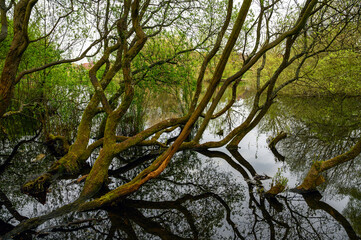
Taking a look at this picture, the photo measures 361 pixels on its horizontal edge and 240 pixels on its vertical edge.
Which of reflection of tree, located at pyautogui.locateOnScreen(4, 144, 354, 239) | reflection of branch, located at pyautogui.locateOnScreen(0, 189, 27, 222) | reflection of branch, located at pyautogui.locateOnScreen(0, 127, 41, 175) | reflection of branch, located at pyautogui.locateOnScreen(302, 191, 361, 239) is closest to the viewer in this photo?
reflection of tree, located at pyautogui.locateOnScreen(4, 144, 354, 239)

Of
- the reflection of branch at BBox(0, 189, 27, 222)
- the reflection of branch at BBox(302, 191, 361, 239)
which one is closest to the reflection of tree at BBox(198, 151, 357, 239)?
the reflection of branch at BBox(302, 191, 361, 239)

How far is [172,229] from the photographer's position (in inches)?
170

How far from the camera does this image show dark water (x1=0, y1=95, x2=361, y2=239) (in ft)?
13.8

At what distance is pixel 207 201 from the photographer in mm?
5387

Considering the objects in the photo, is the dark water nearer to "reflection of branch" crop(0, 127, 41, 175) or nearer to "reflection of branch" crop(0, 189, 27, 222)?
"reflection of branch" crop(0, 189, 27, 222)

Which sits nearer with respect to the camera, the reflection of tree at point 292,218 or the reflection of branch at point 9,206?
the reflection of tree at point 292,218

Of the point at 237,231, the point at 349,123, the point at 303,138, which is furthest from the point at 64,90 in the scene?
the point at 349,123

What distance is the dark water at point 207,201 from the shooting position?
13.8ft

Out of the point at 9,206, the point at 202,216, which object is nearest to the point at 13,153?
Answer: the point at 9,206

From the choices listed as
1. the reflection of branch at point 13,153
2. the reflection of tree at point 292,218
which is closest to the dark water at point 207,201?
the reflection of tree at point 292,218

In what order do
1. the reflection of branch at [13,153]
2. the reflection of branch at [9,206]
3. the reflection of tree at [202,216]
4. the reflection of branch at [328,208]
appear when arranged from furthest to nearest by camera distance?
the reflection of branch at [13,153]
the reflection of branch at [9,206]
the reflection of branch at [328,208]
the reflection of tree at [202,216]

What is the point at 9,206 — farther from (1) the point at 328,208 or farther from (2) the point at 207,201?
(1) the point at 328,208

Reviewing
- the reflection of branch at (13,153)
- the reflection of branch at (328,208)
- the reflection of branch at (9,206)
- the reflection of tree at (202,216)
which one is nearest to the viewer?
the reflection of tree at (202,216)

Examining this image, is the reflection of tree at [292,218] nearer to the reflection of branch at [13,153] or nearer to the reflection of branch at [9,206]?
the reflection of branch at [9,206]
